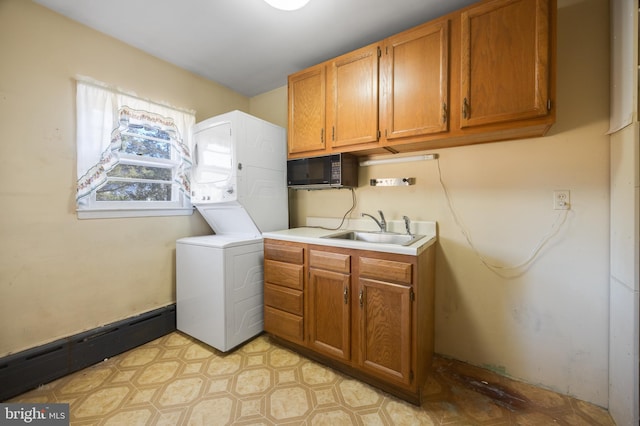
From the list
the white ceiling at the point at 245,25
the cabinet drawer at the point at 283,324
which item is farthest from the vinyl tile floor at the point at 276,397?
the white ceiling at the point at 245,25

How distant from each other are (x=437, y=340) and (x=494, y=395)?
1.52 feet

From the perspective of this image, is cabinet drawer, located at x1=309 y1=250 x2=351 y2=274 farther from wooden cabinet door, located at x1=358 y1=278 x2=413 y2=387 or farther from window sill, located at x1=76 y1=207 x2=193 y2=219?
window sill, located at x1=76 y1=207 x2=193 y2=219

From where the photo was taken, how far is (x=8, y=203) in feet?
4.97

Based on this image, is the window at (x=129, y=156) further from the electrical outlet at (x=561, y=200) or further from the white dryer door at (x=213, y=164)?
the electrical outlet at (x=561, y=200)

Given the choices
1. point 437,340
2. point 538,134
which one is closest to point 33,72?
point 538,134

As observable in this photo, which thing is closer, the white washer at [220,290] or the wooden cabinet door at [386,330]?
the wooden cabinet door at [386,330]

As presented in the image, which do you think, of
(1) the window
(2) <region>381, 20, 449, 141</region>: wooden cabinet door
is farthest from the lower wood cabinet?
(1) the window

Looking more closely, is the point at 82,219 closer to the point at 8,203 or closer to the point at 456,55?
the point at 8,203

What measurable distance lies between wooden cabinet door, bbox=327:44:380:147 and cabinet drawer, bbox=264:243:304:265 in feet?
3.00

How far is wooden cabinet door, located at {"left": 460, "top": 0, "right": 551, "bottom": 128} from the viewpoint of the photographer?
1.28 m

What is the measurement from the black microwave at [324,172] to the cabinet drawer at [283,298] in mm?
931

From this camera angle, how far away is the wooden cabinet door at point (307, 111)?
2.08 meters

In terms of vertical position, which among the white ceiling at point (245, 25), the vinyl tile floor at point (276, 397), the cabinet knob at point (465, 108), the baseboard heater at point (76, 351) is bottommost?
the vinyl tile floor at point (276, 397)

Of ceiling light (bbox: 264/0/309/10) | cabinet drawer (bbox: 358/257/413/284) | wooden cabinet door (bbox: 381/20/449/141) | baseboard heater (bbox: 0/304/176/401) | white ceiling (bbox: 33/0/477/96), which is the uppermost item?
white ceiling (bbox: 33/0/477/96)
